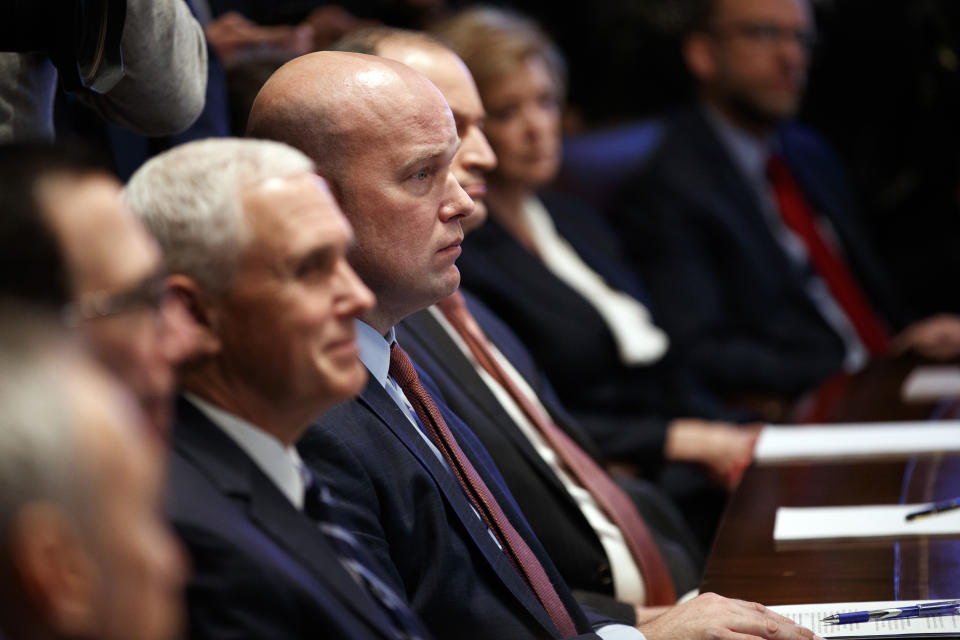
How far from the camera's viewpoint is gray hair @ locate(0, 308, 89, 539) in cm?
77

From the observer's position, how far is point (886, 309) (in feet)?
12.1

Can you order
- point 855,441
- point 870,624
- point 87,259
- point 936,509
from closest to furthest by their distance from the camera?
1. point 87,259
2. point 870,624
3. point 936,509
4. point 855,441

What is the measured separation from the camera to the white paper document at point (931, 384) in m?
2.67

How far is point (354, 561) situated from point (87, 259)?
1.50 ft

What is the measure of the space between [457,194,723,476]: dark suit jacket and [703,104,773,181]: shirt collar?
0.79 metres

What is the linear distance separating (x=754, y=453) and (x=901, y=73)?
2.61m

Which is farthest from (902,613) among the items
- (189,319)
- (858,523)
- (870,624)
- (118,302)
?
(118,302)

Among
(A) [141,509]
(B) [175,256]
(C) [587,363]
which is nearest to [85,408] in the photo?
(A) [141,509]

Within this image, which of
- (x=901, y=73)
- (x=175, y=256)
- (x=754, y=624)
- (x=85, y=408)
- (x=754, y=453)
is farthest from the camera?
(x=901, y=73)

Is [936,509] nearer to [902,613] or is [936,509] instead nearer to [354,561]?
[902,613]

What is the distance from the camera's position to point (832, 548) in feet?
5.66

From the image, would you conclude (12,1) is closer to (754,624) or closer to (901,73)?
(754,624)

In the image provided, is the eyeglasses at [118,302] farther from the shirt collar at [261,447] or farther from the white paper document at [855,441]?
the white paper document at [855,441]

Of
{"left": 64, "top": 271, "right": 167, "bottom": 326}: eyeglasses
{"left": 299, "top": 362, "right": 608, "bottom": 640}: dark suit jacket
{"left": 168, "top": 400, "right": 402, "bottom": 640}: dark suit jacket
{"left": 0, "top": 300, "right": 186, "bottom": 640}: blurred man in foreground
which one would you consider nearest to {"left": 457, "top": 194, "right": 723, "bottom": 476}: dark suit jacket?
{"left": 299, "top": 362, "right": 608, "bottom": 640}: dark suit jacket
